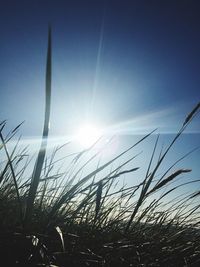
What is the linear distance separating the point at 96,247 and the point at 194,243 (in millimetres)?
607

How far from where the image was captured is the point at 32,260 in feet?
2.88

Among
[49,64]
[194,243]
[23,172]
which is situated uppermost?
[23,172]

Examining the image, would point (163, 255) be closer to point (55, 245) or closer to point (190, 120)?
point (55, 245)

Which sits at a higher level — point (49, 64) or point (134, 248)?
point (49, 64)

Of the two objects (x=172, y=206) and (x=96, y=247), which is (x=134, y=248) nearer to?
(x=96, y=247)

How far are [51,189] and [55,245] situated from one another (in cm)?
97

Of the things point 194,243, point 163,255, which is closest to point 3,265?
point 163,255

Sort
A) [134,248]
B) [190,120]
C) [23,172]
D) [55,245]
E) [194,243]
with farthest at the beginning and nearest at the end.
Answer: [23,172]
[194,243]
[134,248]
[55,245]
[190,120]

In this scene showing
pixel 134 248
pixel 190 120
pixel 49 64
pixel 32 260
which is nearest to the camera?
pixel 49 64

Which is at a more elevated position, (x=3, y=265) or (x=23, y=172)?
(x=23, y=172)

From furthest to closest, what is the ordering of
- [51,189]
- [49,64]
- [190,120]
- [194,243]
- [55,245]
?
[51,189] < [194,243] < [55,245] < [190,120] < [49,64]

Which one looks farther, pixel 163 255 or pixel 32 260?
pixel 163 255

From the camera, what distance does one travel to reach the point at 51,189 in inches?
83.2

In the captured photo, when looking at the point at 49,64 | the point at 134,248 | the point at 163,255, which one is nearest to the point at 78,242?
the point at 134,248
